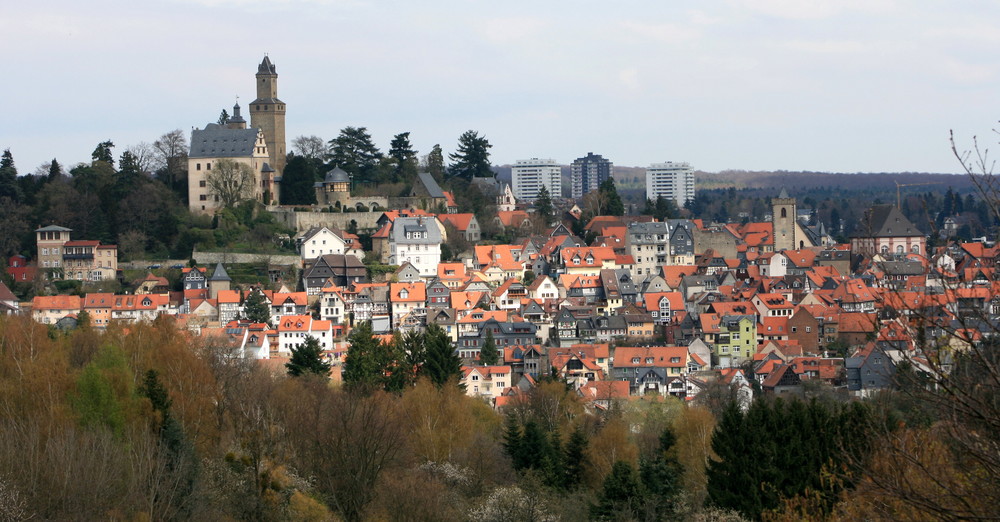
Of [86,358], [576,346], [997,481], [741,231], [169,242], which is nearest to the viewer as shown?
[997,481]

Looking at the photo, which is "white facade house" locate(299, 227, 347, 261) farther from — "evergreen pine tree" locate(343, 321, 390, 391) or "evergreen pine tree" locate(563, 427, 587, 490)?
"evergreen pine tree" locate(563, 427, 587, 490)

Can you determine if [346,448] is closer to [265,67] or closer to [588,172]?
[265,67]

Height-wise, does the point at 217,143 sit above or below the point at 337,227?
above

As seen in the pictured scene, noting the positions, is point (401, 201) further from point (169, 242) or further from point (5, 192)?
point (5, 192)

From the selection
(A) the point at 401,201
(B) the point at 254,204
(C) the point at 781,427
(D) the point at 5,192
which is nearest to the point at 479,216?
(A) the point at 401,201

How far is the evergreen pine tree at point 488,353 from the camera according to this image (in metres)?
52.1

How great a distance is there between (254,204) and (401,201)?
25.3ft

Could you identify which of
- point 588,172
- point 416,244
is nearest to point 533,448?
point 416,244

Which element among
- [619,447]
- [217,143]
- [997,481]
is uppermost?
[217,143]

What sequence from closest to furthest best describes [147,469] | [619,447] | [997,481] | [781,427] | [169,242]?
[997,481], [147,469], [781,427], [619,447], [169,242]

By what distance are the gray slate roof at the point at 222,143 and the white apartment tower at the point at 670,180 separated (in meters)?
114

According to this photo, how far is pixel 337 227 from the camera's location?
65688 millimetres

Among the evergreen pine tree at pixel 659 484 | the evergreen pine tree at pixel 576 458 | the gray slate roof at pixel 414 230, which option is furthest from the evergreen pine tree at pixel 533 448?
the gray slate roof at pixel 414 230

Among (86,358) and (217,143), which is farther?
(217,143)
